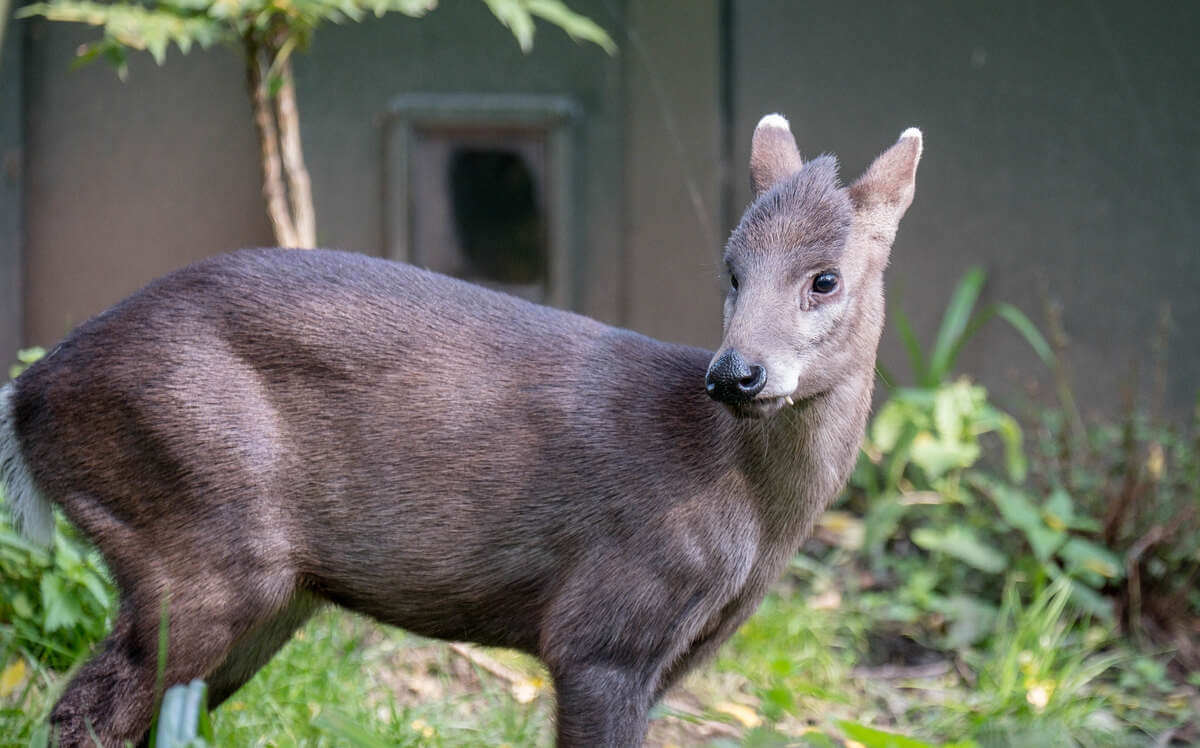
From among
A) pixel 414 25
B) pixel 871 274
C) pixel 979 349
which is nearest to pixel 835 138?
pixel 979 349

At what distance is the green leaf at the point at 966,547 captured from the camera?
5.20 meters

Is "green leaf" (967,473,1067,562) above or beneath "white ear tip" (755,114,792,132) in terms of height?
beneath

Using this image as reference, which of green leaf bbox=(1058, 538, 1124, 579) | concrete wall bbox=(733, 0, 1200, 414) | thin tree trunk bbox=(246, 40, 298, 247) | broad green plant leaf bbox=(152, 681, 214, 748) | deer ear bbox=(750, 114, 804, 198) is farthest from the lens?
concrete wall bbox=(733, 0, 1200, 414)

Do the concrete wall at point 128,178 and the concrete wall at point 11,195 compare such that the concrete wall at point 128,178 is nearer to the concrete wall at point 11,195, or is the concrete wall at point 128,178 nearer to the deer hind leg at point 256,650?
the concrete wall at point 11,195

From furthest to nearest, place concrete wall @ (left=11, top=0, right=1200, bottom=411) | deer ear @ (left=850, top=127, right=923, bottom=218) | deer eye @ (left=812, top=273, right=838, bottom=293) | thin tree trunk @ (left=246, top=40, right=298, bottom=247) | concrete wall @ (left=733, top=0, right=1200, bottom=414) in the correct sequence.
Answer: concrete wall @ (left=733, top=0, right=1200, bottom=414) < concrete wall @ (left=11, top=0, right=1200, bottom=411) < thin tree trunk @ (left=246, top=40, right=298, bottom=247) < deer ear @ (left=850, top=127, right=923, bottom=218) < deer eye @ (left=812, top=273, right=838, bottom=293)

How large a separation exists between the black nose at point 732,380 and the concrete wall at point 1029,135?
12.2ft

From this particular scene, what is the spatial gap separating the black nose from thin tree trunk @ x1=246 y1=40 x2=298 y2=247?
2.47 meters

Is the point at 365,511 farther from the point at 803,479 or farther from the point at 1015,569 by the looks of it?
the point at 1015,569

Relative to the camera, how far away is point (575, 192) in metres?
6.11

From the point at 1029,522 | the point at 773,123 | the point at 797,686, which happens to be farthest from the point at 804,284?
the point at 1029,522

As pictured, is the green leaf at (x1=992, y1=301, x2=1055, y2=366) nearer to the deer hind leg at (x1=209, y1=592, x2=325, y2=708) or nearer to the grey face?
the grey face

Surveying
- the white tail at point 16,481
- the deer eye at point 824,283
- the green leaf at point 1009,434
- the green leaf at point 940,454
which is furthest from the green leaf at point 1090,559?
the white tail at point 16,481

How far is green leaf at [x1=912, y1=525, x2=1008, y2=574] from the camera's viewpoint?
17.1 ft

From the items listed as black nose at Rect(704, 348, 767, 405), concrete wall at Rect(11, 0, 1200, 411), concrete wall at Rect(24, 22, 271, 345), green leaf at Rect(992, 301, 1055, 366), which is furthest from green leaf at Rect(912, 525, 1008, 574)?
concrete wall at Rect(24, 22, 271, 345)
